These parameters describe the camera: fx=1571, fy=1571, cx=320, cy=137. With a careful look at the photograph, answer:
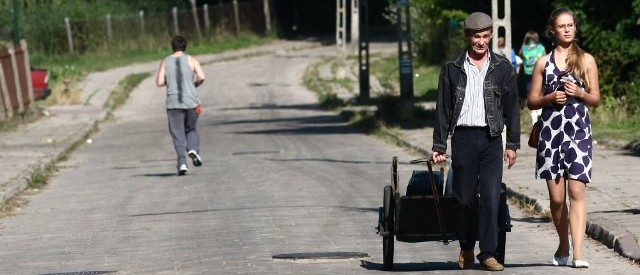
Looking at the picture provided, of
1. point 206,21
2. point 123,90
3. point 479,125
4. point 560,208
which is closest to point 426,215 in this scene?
point 479,125

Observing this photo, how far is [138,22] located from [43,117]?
2876 cm

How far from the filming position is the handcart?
389 inches

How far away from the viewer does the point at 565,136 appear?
9.95 m

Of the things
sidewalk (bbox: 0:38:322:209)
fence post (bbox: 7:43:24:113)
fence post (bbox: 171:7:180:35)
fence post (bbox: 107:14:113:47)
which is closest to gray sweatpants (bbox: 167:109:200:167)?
sidewalk (bbox: 0:38:322:209)

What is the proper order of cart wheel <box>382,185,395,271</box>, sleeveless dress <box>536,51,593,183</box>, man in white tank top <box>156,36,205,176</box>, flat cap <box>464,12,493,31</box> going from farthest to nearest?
man in white tank top <box>156,36,205,176</box>, cart wheel <box>382,185,395,271</box>, sleeveless dress <box>536,51,593,183</box>, flat cap <box>464,12,493,31</box>

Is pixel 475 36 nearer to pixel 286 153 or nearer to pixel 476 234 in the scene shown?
pixel 476 234

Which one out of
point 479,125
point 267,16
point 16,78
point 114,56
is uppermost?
point 479,125

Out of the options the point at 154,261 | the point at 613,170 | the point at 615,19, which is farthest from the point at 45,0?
the point at 154,261

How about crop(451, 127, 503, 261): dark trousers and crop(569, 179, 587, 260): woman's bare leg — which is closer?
crop(451, 127, 503, 261): dark trousers

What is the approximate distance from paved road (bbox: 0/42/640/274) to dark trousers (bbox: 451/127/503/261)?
350 mm

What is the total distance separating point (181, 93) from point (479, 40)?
1044cm

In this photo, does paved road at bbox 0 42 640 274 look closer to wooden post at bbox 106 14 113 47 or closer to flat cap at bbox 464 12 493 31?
flat cap at bbox 464 12 493 31

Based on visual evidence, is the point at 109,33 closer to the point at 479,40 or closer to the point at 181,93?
the point at 181,93

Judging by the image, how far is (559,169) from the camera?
9984 mm
